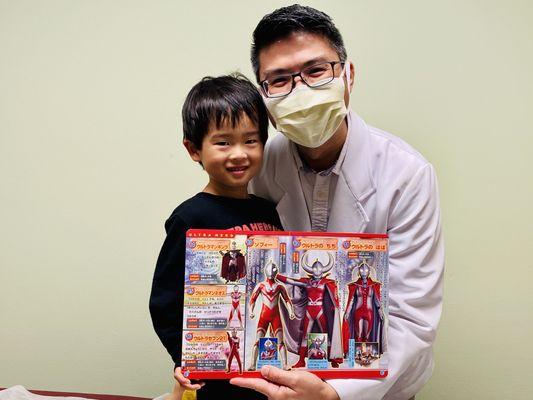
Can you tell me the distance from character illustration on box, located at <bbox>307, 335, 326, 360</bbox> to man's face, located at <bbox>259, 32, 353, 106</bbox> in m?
0.60

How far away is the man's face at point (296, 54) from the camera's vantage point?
136 centimetres

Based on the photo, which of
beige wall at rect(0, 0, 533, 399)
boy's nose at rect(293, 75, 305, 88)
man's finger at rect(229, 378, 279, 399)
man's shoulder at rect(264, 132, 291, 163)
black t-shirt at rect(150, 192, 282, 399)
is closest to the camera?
man's finger at rect(229, 378, 279, 399)

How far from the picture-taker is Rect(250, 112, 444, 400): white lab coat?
53.3 inches

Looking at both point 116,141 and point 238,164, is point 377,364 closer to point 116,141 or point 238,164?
point 238,164

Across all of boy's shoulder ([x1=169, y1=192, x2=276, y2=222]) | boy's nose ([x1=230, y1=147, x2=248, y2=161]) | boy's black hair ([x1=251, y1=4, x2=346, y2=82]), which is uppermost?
boy's black hair ([x1=251, y1=4, x2=346, y2=82])

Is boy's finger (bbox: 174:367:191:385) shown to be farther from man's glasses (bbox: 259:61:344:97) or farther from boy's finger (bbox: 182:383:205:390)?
man's glasses (bbox: 259:61:344:97)

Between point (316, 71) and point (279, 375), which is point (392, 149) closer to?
point (316, 71)

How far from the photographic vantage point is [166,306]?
1255mm

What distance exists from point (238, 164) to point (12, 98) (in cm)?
128

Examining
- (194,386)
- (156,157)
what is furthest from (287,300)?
(156,157)

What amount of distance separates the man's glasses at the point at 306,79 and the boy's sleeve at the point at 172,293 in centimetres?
40

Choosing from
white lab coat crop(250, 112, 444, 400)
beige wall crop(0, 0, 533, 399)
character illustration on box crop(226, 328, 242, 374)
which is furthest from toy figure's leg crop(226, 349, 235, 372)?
beige wall crop(0, 0, 533, 399)

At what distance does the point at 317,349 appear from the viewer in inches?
46.2

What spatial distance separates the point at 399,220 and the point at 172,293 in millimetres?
608
